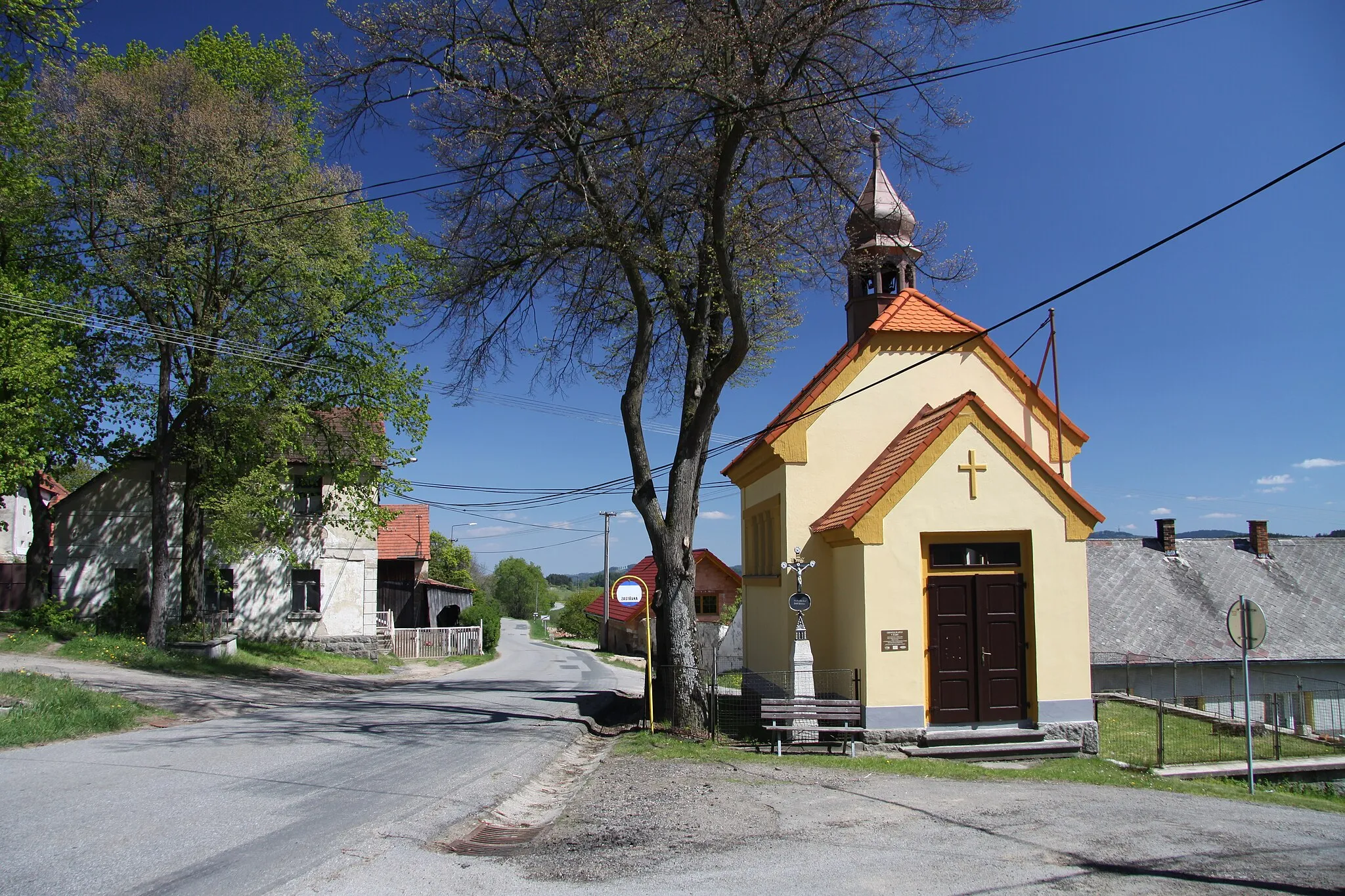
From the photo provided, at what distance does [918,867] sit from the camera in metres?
6.46

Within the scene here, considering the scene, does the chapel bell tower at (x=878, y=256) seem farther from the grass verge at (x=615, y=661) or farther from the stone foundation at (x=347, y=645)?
the stone foundation at (x=347, y=645)

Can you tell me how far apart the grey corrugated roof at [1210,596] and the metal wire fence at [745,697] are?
14.6 m

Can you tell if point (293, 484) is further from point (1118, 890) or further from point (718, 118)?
point (1118, 890)

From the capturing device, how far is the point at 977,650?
13.4 metres

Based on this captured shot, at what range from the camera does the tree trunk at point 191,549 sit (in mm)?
23625

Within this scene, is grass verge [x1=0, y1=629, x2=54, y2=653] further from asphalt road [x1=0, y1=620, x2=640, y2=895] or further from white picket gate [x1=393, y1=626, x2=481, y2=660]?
white picket gate [x1=393, y1=626, x2=481, y2=660]

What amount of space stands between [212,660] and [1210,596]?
29738 mm

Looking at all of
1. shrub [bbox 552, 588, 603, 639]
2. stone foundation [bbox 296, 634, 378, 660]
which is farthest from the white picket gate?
shrub [bbox 552, 588, 603, 639]

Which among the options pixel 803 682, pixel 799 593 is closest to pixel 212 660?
pixel 799 593

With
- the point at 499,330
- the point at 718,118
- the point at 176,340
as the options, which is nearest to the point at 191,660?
the point at 176,340

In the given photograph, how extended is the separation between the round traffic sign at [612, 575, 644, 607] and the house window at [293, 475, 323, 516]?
59.3 feet

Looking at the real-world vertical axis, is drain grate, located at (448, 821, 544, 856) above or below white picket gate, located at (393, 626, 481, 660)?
above

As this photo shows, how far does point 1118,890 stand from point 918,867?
1312 millimetres

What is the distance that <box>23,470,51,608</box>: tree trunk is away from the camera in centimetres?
2345
